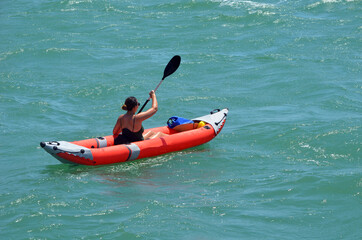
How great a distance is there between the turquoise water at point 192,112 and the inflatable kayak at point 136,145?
0.15 meters

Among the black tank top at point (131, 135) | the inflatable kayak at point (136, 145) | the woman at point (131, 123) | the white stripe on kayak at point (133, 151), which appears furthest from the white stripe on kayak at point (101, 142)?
the white stripe on kayak at point (133, 151)

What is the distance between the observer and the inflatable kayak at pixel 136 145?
8.09 metres

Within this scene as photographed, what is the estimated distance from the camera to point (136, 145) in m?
8.57

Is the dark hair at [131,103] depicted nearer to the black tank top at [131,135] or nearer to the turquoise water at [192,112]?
the black tank top at [131,135]

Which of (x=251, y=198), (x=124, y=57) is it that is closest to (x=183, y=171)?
(x=251, y=198)

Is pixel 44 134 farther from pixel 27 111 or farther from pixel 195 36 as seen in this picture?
pixel 195 36

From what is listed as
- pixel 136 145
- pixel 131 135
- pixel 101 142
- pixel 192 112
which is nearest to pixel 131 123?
pixel 131 135

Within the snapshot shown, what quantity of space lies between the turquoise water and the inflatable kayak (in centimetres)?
15

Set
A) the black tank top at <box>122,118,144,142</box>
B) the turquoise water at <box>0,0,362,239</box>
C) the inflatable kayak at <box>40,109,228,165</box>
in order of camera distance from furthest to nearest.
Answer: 1. the black tank top at <box>122,118,144,142</box>
2. the inflatable kayak at <box>40,109,228,165</box>
3. the turquoise water at <box>0,0,362,239</box>

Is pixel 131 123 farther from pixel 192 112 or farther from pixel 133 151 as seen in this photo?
pixel 192 112

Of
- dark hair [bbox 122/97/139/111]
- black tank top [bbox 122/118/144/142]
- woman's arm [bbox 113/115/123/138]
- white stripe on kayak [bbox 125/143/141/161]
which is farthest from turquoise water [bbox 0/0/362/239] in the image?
dark hair [bbox 122/97/139/111]

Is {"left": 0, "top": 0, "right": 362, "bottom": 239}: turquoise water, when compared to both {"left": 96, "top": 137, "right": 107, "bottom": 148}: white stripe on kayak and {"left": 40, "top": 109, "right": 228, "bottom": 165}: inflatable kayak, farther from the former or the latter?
{"left": 96, "top": 137, "right": 107, "bottom": 148}: white stripe on kayak

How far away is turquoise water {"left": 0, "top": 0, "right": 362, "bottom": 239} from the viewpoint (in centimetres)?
681

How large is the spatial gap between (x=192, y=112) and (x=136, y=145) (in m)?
2.70
